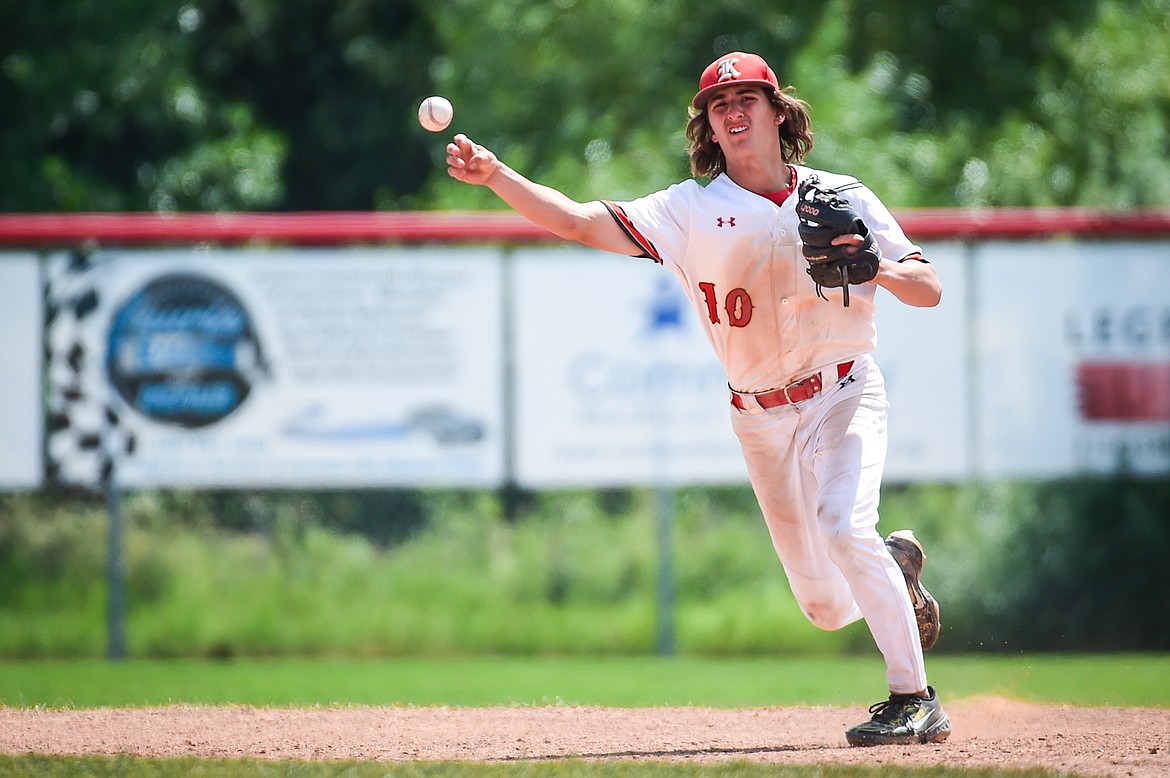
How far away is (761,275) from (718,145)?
1.95ft

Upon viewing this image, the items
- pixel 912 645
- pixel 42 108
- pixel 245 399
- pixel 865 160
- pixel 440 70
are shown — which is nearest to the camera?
pixel 912 645

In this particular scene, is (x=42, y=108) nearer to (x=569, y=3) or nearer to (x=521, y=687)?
(x=569, y=3)

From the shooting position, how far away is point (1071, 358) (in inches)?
335

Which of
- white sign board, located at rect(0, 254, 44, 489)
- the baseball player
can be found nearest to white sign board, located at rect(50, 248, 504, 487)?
white sign board, located at rect(0, 254, 44, 489)

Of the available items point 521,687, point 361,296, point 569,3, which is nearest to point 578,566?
point 521,687

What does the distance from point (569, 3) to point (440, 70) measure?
204cm

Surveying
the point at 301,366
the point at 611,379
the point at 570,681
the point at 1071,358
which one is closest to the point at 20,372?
the point at 301,366

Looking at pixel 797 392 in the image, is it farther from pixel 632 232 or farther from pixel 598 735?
pixel 598 735

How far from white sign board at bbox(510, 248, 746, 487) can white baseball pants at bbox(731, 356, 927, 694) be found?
318 centimetres

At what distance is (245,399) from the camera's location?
8359 mm

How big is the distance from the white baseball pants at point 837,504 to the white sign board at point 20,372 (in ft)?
15.7

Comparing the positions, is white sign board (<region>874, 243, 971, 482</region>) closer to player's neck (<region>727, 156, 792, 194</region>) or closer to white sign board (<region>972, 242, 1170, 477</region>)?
white sign board (<region>972, 242, 1170, 477</region>)

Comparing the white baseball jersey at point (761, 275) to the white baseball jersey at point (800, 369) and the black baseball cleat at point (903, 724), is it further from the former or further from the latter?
the black baseball cleat at point (903, 724)

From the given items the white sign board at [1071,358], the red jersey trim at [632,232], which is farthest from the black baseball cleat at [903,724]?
the white sign board at [1071,358]
